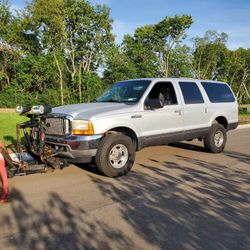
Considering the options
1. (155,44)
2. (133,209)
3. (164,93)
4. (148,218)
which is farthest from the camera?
(155,44)

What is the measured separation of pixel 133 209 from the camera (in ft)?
17.6

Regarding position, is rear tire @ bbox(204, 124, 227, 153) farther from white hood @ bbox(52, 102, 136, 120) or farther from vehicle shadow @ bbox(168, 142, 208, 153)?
white hood @ bbox(52, 102, 136, 120)

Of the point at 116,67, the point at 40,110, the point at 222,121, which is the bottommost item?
the point at 222,121

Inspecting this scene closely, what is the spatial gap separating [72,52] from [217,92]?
86.8 feet

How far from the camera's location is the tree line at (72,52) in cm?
2994

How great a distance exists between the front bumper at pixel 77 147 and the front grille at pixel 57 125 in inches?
5.8

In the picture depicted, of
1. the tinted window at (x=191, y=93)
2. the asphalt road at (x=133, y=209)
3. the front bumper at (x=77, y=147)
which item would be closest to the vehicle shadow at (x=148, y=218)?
the asphalt road at (x=133, y=209)

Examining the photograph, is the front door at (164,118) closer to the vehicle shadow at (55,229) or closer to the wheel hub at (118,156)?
the wheel hub at (118,156)

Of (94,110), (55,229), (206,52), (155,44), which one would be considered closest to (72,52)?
(155,44)

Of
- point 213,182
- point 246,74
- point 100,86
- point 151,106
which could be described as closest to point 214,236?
point 213,182

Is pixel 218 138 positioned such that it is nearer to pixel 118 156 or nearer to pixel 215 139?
pixel 215 139

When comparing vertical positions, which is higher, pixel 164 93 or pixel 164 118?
pixel 164 93

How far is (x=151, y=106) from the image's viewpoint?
26.1 ft

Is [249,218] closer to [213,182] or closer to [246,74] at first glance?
[213,182]
